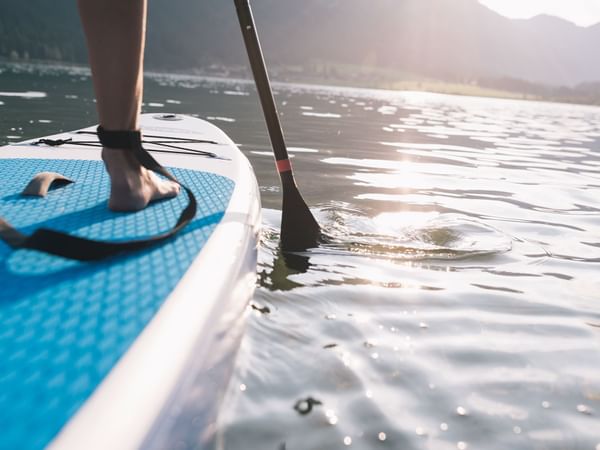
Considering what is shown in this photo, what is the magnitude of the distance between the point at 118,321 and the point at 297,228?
2240mm

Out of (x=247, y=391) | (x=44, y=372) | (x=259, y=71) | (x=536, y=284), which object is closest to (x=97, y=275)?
(x=44, y=372)

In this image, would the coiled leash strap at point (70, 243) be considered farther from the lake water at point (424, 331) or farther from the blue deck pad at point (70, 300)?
the lake water at point (424, 331)

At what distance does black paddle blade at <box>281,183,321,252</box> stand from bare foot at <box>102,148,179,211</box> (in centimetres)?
126

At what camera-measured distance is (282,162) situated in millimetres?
3234

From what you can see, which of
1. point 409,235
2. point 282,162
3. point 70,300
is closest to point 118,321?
point 70,300

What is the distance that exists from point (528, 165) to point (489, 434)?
25.9 feet

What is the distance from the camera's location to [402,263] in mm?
3285

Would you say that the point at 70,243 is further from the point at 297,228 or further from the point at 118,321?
the point at 297,228

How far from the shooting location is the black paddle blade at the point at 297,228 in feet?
11.1

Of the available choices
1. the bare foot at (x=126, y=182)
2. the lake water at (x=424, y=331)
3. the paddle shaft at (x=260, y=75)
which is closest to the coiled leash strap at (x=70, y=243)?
the bare foot at (x=126, y=182)

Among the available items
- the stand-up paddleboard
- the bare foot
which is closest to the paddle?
the stand-up paddleboard

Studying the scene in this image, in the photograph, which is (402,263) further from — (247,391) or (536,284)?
(247,391)

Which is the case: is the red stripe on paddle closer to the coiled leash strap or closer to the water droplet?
the coiled leash strap

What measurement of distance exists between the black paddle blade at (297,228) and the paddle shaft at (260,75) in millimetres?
229
